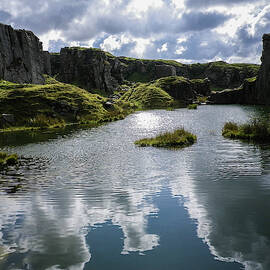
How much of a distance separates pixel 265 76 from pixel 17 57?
5396 inches

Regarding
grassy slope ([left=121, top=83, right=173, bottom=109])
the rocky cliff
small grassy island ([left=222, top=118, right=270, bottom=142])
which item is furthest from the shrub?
the rocky cliff

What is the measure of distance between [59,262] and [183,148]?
28.7m

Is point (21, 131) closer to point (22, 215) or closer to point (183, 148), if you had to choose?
point (183, 148)

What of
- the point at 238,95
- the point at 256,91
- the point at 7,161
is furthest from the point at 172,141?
the point at 238,95

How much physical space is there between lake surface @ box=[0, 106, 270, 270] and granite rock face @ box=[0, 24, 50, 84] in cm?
10833

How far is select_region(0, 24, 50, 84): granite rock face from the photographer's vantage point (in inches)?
4924

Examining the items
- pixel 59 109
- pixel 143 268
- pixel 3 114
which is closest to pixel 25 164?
pixel 143 268

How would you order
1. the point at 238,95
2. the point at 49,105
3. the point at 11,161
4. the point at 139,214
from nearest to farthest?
the point at 139,214 < the point at 11,161 < the point at 49,105 < the point at 238,95

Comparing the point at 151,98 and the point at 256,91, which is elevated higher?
the point at 256,91

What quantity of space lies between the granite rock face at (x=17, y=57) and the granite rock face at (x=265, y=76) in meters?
126

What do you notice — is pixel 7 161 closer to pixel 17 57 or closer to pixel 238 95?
pixel 17 57

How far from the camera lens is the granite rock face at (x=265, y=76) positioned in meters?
166

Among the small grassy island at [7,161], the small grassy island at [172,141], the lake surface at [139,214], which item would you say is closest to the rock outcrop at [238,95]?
the small grassy island at [172,141]

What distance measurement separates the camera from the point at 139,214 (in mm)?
16547
